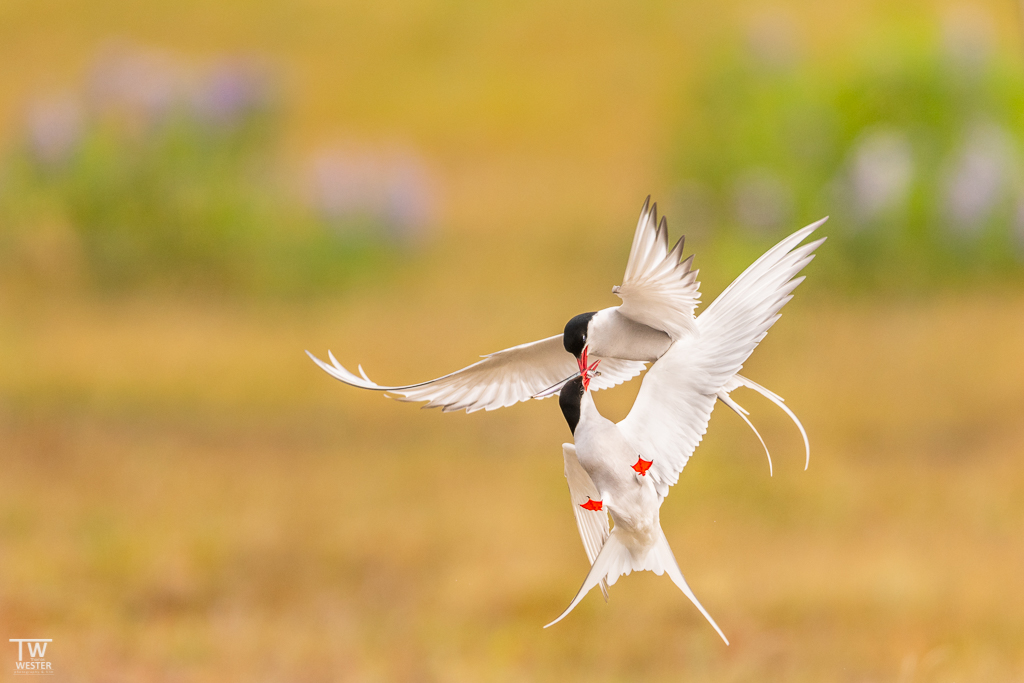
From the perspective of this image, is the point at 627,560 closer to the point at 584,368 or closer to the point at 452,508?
the point at 584,368

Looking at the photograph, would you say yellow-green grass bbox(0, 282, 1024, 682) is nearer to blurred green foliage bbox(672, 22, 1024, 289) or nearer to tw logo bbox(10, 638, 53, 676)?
tw logo bbox(10, 638, 53, 676)

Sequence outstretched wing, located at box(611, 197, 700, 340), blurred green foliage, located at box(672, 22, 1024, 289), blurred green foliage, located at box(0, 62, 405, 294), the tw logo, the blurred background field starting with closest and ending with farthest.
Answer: outstretched wing, located at box(611, 197, 700, 340)
the tw logo
the blurred background field
blurred green foliage, located at box(672, 22, 1024, 289)
blurred green foliage, located at box(0, 62, 405, 294)

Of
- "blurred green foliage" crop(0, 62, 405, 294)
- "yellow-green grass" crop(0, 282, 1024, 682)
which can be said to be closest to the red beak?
"yellow-green grass" crop(0, 282, 1024, 682)

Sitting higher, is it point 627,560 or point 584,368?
point 584,368

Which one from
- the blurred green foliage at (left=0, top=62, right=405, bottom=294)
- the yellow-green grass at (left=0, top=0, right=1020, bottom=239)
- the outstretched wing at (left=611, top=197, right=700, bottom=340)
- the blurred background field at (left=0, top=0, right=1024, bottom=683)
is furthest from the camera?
the yellow-green grass at (left=0, top=0, right=1020, bottom=239)

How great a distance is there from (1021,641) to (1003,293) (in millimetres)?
3270

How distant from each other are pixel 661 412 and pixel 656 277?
0.14 meters

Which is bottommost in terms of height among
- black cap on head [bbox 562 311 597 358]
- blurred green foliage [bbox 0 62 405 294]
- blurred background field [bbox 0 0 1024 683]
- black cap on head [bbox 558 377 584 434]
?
black cap on head [bbox 558 377 584 434]

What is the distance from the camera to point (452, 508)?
13.5ft

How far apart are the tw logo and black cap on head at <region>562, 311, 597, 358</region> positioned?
2038mm

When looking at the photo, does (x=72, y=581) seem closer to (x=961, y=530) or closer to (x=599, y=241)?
(x=961, y=530)

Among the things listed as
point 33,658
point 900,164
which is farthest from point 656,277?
point 900,164

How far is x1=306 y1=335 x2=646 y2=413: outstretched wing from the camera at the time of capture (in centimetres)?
98

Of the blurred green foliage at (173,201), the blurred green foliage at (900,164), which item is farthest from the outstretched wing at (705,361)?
the blurred green foliage at (173,201)
